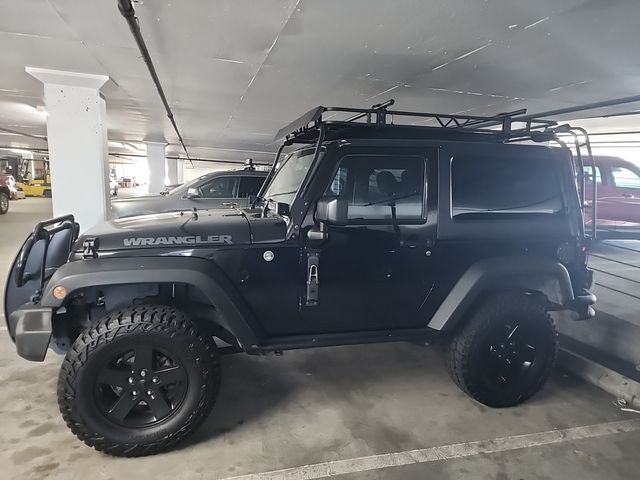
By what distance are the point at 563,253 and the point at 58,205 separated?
617 cm

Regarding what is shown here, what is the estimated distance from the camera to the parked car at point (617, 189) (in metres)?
7.18

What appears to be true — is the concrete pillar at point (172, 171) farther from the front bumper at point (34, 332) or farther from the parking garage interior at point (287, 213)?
the front bumper at point (34, 332)

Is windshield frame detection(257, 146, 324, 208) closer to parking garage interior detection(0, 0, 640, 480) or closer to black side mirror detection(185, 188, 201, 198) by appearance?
parking garage interior detection(0, 0, 640, 480)

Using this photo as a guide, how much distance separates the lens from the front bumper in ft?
7.13

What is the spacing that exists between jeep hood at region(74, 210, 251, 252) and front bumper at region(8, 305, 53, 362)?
0.40 metres

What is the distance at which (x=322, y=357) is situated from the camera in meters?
3.67

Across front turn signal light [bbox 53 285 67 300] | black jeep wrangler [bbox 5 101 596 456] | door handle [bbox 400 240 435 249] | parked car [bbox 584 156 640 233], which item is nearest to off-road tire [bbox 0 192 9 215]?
black jeep wrangler [bbox 5 101 596 456]

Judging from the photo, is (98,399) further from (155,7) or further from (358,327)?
(155,7)

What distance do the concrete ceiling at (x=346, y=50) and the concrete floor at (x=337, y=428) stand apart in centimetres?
289

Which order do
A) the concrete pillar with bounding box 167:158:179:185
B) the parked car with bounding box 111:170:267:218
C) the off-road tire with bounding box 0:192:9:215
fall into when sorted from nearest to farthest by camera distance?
the parked car with bounding box 111:170:267:218
the off-road tire with bounding box 0:192:9:215
the concrete pillar with bounding box 167:158:179:185

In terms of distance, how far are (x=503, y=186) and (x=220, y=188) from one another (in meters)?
5.35

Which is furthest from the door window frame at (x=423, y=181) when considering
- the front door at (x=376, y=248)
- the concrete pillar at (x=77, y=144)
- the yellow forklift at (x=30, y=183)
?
the yellow forklift at (x=30, y=183)

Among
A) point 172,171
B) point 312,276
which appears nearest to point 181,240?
point 312,276

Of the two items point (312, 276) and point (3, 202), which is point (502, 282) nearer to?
point (312, 276)
